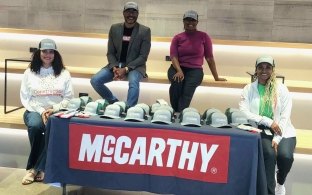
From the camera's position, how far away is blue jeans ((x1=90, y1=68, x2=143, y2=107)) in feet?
13.4

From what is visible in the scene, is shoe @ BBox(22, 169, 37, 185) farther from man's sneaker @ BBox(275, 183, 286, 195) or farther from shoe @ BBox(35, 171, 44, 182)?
man's sneaker @ BBox(275, 183, 286, 195)

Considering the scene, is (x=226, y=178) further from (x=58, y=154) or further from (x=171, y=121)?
(x=58, y=154)

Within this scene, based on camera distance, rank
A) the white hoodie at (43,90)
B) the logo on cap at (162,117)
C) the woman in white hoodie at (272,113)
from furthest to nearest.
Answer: the white hoodie at (43,90) < the woman in white hoodie at (272,113) < the logo on cap at (162,117)

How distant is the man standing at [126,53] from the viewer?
13.9 ft

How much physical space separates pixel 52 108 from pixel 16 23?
2514 millimetres

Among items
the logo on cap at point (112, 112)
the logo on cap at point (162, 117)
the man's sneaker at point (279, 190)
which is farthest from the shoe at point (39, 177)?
the man's sneaker at point (279, 190)

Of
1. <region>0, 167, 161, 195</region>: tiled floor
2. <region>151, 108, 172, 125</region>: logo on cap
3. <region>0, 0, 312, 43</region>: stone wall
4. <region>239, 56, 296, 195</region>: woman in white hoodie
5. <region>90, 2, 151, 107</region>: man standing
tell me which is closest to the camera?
<region>151, 108, 172, 125</region>: logo on cap

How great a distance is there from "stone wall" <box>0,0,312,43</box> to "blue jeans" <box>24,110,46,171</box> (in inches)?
89.7

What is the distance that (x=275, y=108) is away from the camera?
10.6 feet

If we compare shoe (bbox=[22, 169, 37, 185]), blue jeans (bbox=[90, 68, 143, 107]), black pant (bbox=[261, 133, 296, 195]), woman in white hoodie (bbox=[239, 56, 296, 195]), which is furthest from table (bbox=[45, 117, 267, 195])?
blue jeans (bbox=[90, 68, 143, 107])

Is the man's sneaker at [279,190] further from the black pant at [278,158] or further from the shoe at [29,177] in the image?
the shoe at [29,177]

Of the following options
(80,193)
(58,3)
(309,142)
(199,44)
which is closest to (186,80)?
(199,44)

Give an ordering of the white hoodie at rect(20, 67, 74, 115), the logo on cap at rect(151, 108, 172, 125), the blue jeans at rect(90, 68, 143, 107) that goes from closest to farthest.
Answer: the logo on cap at rect(151, 108, 172, 125) → the white hoodie at rect(20, 67, 74, 115) → the blue jeans at rect(90, 68, 143, 107)

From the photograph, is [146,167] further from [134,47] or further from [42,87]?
[134,47]
